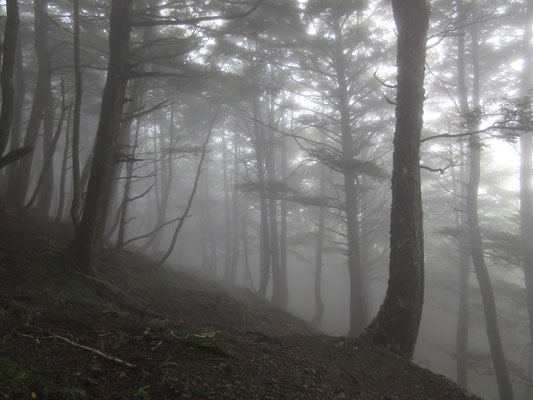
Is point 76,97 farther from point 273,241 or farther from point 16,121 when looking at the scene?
point 273,241

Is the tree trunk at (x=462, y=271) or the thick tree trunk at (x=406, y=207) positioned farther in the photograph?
the tree trunk at (x=462, y=271)

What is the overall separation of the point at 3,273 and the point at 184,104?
15.2 metres

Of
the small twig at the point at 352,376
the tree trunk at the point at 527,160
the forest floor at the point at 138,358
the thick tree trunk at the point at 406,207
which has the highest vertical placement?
the tree trunk at the point at 527,160

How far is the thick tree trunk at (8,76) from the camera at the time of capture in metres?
5.56

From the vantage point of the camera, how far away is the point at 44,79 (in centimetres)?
1038

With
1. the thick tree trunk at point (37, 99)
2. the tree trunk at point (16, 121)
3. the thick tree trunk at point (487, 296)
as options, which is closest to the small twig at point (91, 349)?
the tree trunk at point (16, 121)

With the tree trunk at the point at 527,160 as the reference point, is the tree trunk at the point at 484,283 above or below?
below

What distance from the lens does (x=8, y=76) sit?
5688 millimetres

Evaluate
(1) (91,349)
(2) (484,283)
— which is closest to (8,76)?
(1) (91,349)

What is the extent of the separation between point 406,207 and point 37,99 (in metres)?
11.4

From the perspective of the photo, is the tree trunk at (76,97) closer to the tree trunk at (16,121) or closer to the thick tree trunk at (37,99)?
the tree trunk at (16,121)

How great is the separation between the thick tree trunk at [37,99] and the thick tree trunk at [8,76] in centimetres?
420

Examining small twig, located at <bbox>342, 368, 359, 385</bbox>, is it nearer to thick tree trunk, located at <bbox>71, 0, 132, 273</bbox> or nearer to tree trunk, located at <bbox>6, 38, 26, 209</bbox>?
thick tree trunk, located at <bbox>71, 0, 132, 273</bbox>

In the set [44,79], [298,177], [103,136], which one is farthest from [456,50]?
[44,79]
